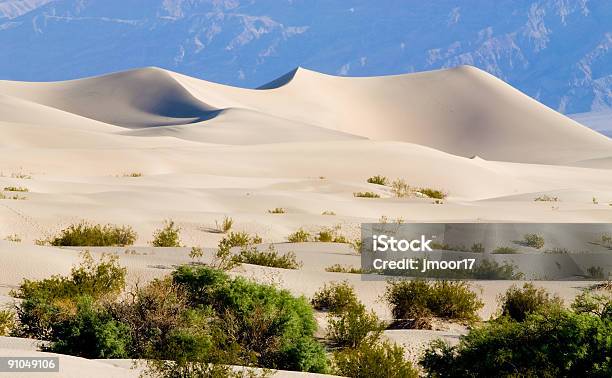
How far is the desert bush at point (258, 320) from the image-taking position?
10039 millimetres

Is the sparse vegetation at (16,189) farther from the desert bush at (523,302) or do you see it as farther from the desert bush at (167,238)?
the desert bush at (523,302)

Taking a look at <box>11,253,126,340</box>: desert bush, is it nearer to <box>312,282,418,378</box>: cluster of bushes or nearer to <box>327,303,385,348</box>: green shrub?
<box>312,282,418,378</box>: cluster of bushes

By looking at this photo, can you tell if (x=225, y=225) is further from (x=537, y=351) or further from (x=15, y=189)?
(x=537, y=351)

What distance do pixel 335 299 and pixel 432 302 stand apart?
52.0 inches

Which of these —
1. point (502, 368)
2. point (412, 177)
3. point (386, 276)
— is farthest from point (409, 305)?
point (412, 177)

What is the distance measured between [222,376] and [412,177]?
1498 inches

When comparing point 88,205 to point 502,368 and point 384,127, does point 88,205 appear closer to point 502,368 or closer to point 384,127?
point 502,368

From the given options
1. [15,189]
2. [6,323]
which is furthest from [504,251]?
[15,189]

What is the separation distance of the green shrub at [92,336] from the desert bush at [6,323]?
679 mm

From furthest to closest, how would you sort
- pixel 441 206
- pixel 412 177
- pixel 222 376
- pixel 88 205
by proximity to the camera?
pixel 412 177
pixel 441 206
pixel 88 205
pixel 222 376

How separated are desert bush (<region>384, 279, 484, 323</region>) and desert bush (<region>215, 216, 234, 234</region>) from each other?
8150 mm

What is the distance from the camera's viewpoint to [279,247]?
19.0 metres

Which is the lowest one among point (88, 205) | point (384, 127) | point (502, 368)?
point (502, 368)

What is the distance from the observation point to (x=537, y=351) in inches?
349
